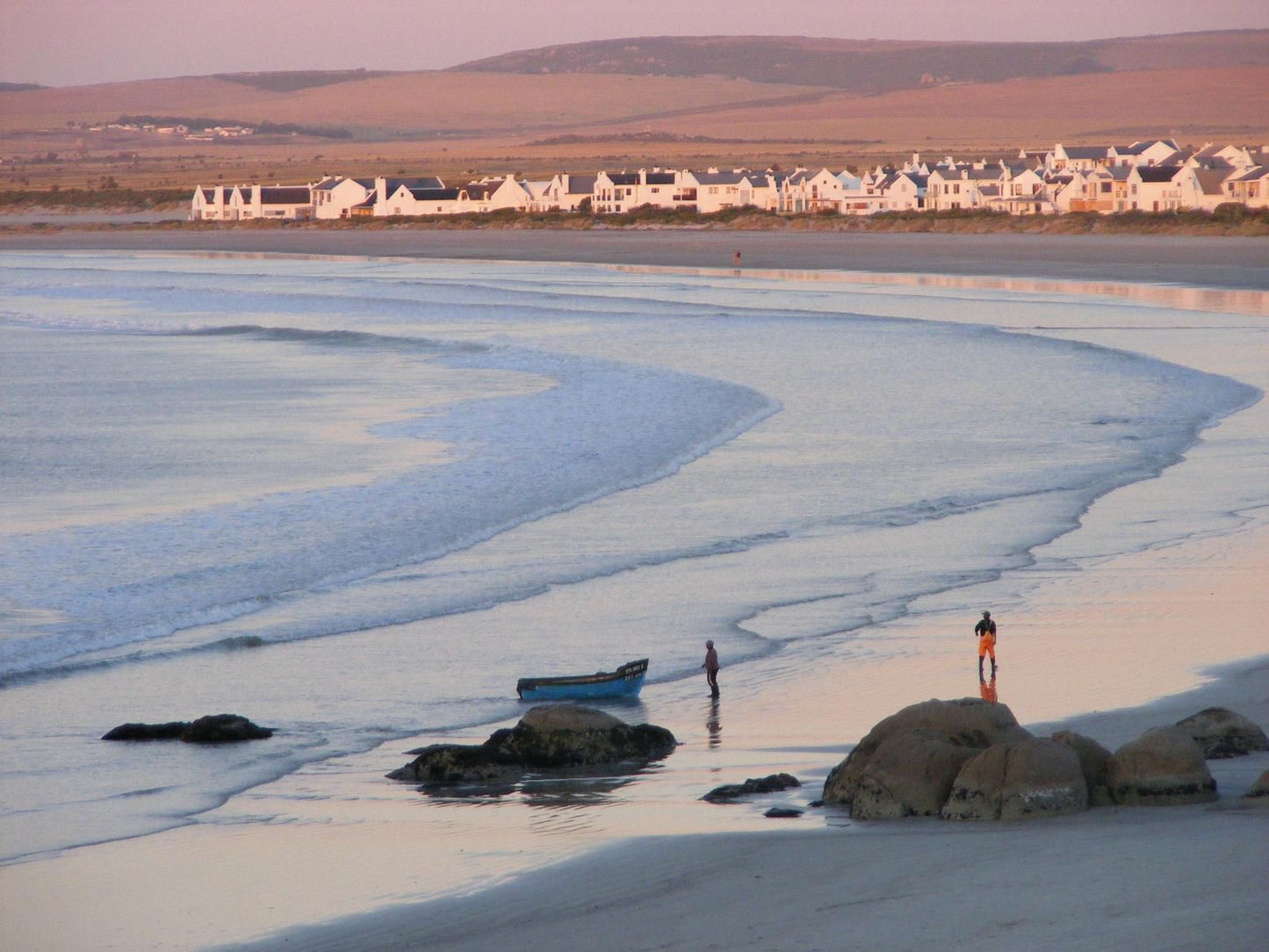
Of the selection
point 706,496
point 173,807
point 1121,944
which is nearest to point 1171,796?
point 1121,944

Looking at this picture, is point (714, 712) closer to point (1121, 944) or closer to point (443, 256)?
point (1121, 944)

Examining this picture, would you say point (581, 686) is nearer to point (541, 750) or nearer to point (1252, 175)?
point (541, 750)

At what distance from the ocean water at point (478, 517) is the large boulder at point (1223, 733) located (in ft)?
10.2

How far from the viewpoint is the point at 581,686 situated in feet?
36.8

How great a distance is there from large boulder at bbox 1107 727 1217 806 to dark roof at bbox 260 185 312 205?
140 m

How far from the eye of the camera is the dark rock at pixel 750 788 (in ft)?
29.9

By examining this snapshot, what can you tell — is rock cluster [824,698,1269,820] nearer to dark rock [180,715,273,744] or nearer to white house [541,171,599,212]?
dark rock [180,715,273,744]

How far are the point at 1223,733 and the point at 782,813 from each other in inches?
103

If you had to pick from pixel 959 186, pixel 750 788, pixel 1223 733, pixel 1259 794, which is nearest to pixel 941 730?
pixel 750 788

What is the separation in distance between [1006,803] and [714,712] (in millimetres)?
3098

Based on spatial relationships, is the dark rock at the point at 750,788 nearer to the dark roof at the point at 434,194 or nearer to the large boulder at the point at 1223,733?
the large boulder at the point at 1223,733

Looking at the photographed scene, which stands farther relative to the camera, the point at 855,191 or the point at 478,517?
the point at 855,191

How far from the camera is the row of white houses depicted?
10294cm

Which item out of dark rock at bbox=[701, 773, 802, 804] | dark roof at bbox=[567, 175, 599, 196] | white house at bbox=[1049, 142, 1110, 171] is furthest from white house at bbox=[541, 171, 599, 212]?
dark rock at bbox=[701, 773, 802, 804]
